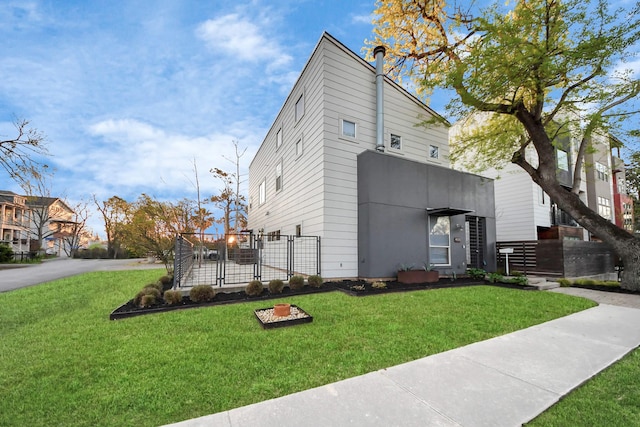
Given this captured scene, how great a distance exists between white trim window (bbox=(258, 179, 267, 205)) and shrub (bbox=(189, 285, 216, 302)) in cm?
956

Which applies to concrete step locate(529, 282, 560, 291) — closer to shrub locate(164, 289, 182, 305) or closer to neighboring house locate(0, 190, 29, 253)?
shrub locate(164, 289, 182, 305)

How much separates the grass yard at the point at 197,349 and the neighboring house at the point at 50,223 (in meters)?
31.2

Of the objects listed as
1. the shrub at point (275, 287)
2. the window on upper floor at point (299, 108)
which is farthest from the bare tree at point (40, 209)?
the shrub at point (275, 287)

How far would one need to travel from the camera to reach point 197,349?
3201mm

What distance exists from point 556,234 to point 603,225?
25.2ft

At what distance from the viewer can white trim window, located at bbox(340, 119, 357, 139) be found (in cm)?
867

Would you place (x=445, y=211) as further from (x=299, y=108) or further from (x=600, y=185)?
(x=600, y=185)

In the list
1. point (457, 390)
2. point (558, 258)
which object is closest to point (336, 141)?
point (457, 390)

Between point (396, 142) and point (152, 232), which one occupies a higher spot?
point (396, 142)

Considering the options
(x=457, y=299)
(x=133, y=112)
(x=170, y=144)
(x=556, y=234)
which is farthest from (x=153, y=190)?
(x=556, y=234)

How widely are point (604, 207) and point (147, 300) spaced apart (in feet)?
90.8

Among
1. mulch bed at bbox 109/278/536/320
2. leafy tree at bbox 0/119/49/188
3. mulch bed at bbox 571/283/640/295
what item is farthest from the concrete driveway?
mulch bed at bbox 571/283/640/295

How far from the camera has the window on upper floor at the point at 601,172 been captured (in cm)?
1881

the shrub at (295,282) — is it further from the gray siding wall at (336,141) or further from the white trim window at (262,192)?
the white trim window at (262,192)
